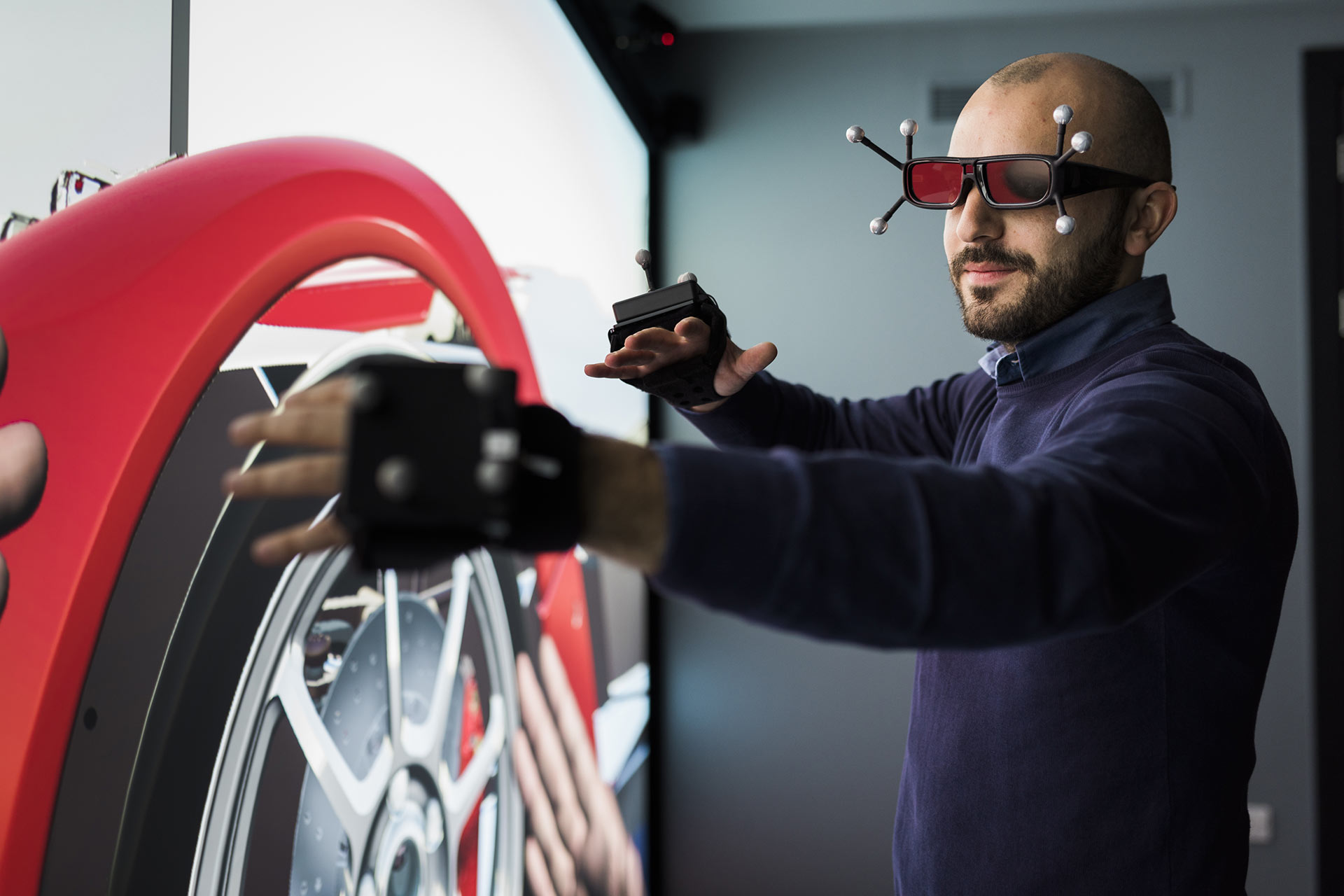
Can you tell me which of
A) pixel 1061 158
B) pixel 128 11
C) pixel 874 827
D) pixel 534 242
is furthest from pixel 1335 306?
pixel 128 11

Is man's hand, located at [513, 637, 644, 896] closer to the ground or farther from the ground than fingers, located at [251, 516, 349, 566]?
closer to the ground

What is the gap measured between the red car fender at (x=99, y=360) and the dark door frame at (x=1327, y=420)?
10.7ft

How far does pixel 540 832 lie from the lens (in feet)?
5.56

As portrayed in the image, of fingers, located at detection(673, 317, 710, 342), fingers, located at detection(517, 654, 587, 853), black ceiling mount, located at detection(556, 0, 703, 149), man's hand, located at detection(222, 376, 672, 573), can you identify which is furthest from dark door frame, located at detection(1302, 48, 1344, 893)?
man's hand, located at detection(222, 376, 672, 573)

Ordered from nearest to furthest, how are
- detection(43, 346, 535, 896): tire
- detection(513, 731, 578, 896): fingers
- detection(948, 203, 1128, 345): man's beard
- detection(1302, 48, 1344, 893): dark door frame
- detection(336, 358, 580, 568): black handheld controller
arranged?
detection(336, 358, 580, 568): black handheld controller, detection(43, 346, 535, 896): tire, detection(948, 203, 1128, 345): man's beard, detection(513, 731, 578, 896): fingers, detection(1302, 48, 1344, 893): dark door frame

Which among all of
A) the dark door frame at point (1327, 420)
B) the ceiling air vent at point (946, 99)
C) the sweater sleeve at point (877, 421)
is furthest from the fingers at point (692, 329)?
the dark door frame at point (1327, 420)

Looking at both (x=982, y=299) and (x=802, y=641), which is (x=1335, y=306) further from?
(x=982, y=299)

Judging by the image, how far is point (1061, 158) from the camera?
1034mm

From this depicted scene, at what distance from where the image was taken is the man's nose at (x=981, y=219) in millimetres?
1135

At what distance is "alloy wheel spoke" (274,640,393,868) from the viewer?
0.94 meters

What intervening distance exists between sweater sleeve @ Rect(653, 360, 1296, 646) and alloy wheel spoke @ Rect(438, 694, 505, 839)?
982 mm

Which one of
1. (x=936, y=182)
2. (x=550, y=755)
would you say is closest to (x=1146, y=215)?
(x=936, y=182)

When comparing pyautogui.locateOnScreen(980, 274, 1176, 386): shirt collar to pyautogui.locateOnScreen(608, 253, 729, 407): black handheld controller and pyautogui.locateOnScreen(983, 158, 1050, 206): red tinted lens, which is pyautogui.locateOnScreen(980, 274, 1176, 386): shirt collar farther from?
pyautogui.locateOnScreen(608, 253, 729, 407): black handheld controller

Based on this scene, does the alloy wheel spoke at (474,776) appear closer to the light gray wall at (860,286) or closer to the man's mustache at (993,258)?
the man's mustache at (993,258)
